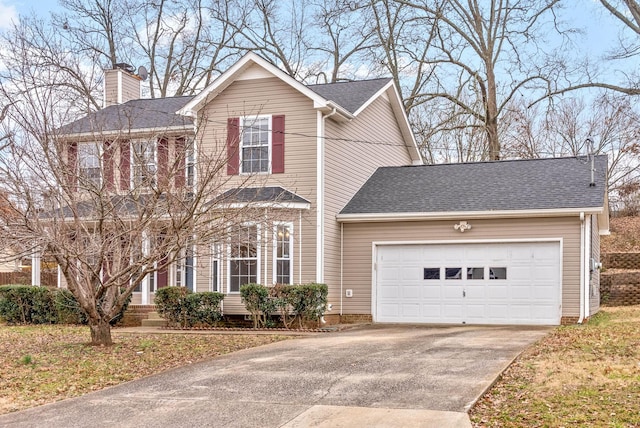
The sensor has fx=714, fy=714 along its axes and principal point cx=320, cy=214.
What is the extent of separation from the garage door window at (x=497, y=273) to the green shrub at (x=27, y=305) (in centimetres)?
1122

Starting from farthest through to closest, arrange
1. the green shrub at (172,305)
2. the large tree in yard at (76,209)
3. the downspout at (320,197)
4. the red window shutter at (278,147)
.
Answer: the red window shutter at (278,147) → the downspout at (320,197) → the green shrub at (172,305) → the large tree in yard at (76,209)

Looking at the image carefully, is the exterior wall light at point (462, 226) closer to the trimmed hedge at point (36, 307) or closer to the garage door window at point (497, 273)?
the garage door window at point (497, 273)

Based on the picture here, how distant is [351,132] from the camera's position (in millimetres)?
18984

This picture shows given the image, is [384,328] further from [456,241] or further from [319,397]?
[319,397]

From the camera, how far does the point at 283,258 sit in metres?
17.2

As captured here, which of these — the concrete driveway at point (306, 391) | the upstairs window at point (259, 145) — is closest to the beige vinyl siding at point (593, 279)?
the concrete driveway at point (306, 391)

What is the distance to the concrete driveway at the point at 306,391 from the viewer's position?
7.31m

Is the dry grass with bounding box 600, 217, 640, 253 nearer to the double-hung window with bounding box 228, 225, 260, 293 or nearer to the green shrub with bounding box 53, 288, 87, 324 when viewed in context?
the double-hung window with bounding box 228, 225, 260, 293

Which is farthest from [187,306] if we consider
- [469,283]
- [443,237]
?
[469,283]

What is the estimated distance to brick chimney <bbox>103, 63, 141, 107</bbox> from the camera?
24.4 m

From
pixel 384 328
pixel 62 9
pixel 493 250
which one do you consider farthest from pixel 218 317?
pixel 62 9

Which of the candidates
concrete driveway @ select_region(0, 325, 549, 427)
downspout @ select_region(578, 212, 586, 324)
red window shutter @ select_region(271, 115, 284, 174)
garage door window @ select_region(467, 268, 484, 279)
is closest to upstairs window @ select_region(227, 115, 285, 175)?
red window shutter @ select_region(271, 115, 284, 174)

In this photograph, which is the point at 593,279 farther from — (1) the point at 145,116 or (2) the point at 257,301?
(1) the point at 145,116

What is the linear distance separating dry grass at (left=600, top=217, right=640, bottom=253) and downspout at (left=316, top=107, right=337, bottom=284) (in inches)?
523
